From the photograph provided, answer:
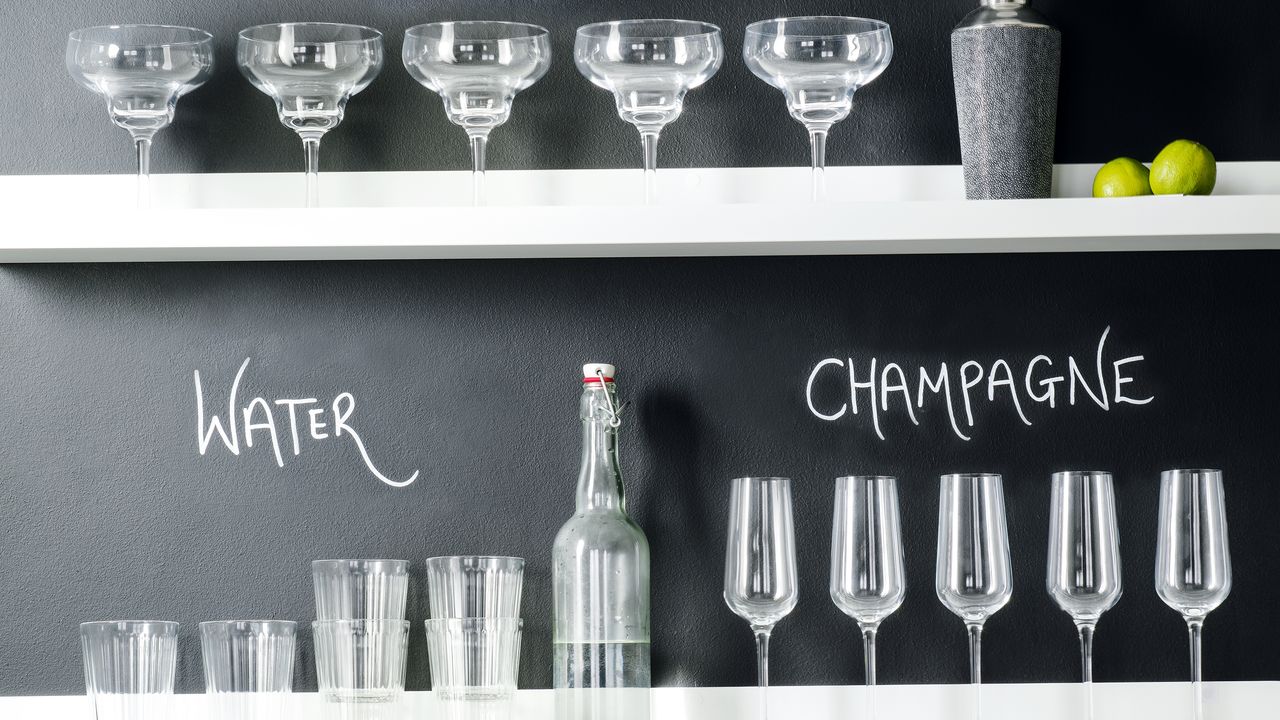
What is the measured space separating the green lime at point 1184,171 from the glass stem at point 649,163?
58 cm

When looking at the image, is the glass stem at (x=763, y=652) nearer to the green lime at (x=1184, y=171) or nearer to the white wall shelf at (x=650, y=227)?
the white wall shelf at (x=650, y=227)

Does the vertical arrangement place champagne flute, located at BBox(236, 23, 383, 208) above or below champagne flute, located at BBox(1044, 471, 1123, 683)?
above

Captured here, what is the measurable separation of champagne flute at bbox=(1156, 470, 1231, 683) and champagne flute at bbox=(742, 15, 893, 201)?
1.69 ft

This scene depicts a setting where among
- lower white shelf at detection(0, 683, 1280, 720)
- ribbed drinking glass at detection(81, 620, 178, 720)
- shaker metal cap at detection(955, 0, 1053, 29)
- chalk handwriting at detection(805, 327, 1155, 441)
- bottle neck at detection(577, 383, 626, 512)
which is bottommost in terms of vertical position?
lower white shelf at detection(0, 683, 1280, 720)

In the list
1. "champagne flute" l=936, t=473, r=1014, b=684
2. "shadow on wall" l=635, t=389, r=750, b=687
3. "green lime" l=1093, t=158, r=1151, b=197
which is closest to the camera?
"champagne flute" l=936, t=473, r=1014, b=684

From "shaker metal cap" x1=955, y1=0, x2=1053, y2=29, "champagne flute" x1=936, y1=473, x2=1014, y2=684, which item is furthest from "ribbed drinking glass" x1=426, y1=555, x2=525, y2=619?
"shaker metal cap" x1=955, y1=0, x2=1053, y2=29

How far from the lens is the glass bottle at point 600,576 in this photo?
63.2 inches

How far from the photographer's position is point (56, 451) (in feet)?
5.70

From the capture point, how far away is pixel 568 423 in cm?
174

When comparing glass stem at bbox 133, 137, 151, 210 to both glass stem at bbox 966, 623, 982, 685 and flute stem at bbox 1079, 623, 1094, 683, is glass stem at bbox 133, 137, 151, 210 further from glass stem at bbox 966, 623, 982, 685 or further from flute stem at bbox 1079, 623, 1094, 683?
flute stem at bbox 1079, 623, 1094, 683

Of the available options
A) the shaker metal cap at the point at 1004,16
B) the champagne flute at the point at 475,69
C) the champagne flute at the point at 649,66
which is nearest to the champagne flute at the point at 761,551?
the champagne flute at the point at 649,66

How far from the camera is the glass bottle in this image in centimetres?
160

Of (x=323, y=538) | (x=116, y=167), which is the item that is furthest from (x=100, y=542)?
(x=116, y=167)

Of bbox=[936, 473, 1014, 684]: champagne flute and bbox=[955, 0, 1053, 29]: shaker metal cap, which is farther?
bbox=[955, 0, 1053, 29]: shaker metal cap
